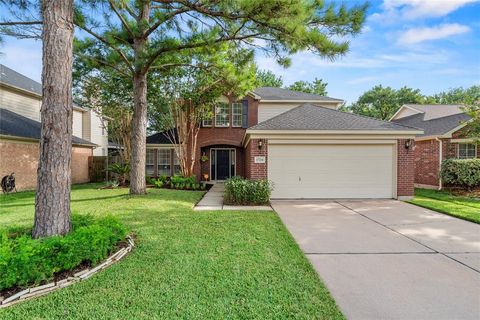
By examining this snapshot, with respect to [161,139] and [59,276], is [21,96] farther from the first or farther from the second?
[59,276]

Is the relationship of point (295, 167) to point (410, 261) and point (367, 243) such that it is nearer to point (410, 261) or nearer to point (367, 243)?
point (367, 243)

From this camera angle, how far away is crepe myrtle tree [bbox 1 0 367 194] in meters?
5.94

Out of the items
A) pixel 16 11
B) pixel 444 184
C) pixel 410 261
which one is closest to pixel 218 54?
pixel 16 11

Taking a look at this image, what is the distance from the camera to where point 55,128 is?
4.04m

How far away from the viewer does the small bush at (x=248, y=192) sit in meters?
8.73

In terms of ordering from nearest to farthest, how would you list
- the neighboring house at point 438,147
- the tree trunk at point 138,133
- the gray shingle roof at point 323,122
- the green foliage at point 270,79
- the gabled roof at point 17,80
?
the gray shingle roof at point 323,122
the tree trunk at point 138,133
the neighboring house at point 438,147
the gabled roof at point 17,80
the green foliage at point 270,79

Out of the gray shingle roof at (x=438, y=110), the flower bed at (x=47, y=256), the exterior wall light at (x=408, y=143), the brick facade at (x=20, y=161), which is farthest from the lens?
the gray shingle roof at (x=438, y=110)

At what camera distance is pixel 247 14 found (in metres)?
5.88

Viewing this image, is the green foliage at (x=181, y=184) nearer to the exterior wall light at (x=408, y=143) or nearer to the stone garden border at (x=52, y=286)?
the exterior wall light at (x=408, y=143)

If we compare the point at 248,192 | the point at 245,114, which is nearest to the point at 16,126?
the point at 245,114

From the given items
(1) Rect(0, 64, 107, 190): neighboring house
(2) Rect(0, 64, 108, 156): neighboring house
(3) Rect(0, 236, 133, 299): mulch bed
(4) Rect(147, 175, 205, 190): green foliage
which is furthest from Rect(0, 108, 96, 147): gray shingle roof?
(3) Rect(0, 236, 133, 299): mulch bed

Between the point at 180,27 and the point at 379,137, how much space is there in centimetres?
810

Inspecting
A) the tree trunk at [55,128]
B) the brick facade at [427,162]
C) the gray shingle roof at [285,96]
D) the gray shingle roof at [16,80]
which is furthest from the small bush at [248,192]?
the gray shingle roof at [16,80]

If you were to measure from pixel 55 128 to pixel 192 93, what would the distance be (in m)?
10.7
